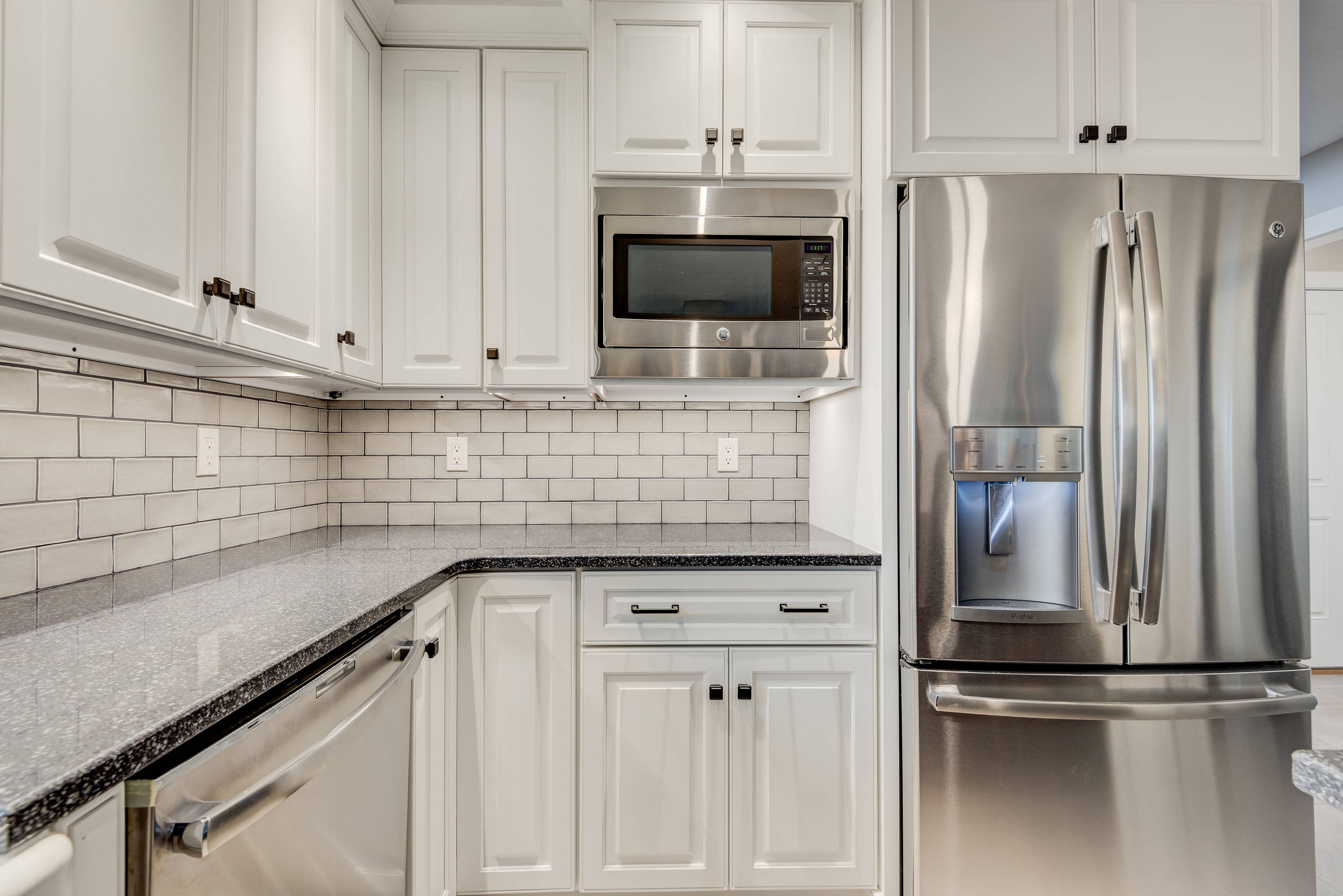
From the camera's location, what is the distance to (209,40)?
109 cm

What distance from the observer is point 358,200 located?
1.66 metres

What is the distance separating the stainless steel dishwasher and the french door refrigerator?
1.15 metres

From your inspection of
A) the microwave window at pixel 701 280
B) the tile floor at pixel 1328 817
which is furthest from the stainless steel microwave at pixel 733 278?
the tile floor at pixel 1328 817

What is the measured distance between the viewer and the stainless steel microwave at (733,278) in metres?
1.73

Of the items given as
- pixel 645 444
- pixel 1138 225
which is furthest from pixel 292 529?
pixel 1138 225

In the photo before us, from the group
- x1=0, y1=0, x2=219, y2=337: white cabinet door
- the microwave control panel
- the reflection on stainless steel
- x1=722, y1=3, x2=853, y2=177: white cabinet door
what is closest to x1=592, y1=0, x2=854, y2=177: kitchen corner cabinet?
x1=722, y1=3, x2=853, y2=177: white cabinet door

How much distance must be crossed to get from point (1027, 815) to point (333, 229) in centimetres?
214

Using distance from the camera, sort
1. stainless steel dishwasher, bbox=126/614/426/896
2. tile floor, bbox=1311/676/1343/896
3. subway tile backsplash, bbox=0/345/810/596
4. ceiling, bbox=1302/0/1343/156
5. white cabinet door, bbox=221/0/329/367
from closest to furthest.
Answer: stainless steel dishwasher, bbox=126/614/426/896
white cabinet door, bbox=221/0/329/367
subway tile backsplash, bbox=0/345/810/596
tile floor, bbox=1311/676/1343/896
ceiling, bbox=1302/0/1343/156

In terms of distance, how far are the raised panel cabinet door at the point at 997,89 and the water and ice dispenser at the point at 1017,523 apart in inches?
26.6

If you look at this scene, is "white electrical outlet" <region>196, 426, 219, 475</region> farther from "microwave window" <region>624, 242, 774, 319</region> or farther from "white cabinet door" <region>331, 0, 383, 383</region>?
"microwave window" <region>624, 242, 774, 319</region>

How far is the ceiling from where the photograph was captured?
2.05 meters

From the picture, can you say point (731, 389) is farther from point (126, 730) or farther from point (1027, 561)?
point (126, 730)

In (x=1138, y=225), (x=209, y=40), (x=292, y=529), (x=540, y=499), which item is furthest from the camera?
(x=540, y=499)

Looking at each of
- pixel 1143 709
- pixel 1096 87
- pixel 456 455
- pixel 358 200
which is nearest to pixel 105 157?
pixel 358 200
